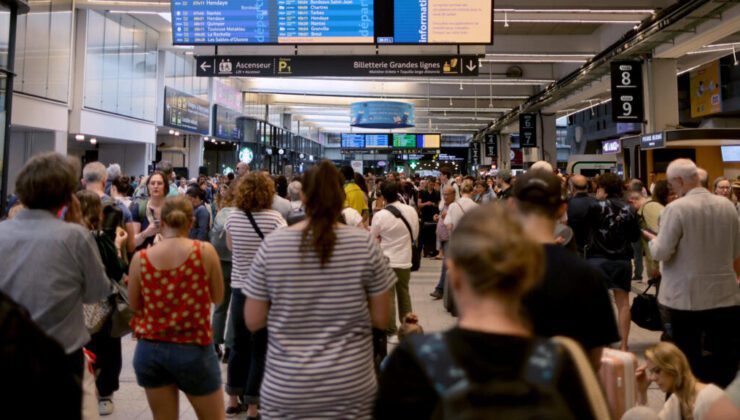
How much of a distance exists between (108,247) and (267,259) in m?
1.87

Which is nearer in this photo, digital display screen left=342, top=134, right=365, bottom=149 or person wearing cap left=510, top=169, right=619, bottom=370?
person wearing cap left=510, top=169, right=619, bottom=370

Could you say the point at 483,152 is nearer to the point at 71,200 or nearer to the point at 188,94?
the point at 188,94

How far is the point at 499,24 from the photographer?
12.6 metres

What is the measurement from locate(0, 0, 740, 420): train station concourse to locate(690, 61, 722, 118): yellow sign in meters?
4.86

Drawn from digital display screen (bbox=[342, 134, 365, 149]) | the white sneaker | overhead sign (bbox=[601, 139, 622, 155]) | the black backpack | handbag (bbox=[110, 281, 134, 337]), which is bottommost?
the white sneaker

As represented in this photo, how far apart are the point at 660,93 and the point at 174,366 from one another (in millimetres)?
12125

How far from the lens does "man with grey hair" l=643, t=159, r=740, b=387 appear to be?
338 cm

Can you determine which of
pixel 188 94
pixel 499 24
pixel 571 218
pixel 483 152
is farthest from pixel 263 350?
pixel 483 152

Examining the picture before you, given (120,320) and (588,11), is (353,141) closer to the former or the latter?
(588,11)

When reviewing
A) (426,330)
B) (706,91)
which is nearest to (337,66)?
(426,330)

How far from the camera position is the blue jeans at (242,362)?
3448 mm

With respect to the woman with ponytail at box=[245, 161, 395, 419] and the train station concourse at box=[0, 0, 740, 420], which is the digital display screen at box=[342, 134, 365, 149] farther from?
the woman with ponytail at box=[245, 161, 395, 419]

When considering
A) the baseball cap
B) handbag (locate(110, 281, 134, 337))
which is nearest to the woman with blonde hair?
the baseball cap

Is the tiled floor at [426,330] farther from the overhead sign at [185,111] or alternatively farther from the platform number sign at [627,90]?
the overhead sign at [185,111]
